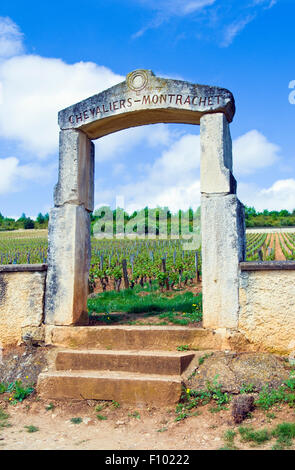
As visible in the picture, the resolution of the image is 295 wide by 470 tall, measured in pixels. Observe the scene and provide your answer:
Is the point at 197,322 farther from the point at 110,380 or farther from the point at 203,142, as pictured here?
the point at 203,142

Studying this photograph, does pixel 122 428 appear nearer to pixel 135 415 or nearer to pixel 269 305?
pixel 135 415

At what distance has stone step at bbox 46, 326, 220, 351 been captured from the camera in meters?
5.09

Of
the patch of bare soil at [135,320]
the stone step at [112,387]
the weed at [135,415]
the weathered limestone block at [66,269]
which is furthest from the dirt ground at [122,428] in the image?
the patch of bare soil at [135,320]

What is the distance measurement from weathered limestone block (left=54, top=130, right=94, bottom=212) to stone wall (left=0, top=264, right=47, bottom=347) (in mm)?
1096

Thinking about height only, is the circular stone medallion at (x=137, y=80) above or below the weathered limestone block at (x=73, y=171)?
above

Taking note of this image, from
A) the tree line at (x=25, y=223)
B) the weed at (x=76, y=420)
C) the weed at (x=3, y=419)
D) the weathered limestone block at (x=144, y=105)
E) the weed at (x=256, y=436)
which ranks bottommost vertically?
the weed at (x=3, y=419)

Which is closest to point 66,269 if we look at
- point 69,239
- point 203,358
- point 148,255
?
point 69,239

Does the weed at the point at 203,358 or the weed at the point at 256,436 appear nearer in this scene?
the weed at the point at 256,436

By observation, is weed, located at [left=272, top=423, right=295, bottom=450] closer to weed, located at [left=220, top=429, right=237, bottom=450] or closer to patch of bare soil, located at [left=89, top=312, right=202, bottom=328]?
weed, located at [left=220, top=429, right=237, bottom=450]

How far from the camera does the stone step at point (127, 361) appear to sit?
4676mm

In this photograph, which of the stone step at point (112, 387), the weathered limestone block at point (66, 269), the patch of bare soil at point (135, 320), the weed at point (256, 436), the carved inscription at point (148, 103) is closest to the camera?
the weed at point (256, 436)

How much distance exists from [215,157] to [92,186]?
209 cm

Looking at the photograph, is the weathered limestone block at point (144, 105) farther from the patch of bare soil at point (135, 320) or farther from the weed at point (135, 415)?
the weed at point (135, 415)

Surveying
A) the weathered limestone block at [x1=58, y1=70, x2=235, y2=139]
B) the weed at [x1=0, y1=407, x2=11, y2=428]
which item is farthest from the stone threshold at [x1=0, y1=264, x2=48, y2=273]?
the weathered limestone block at [x1=58, y1=70, x2=235, y2=139]
